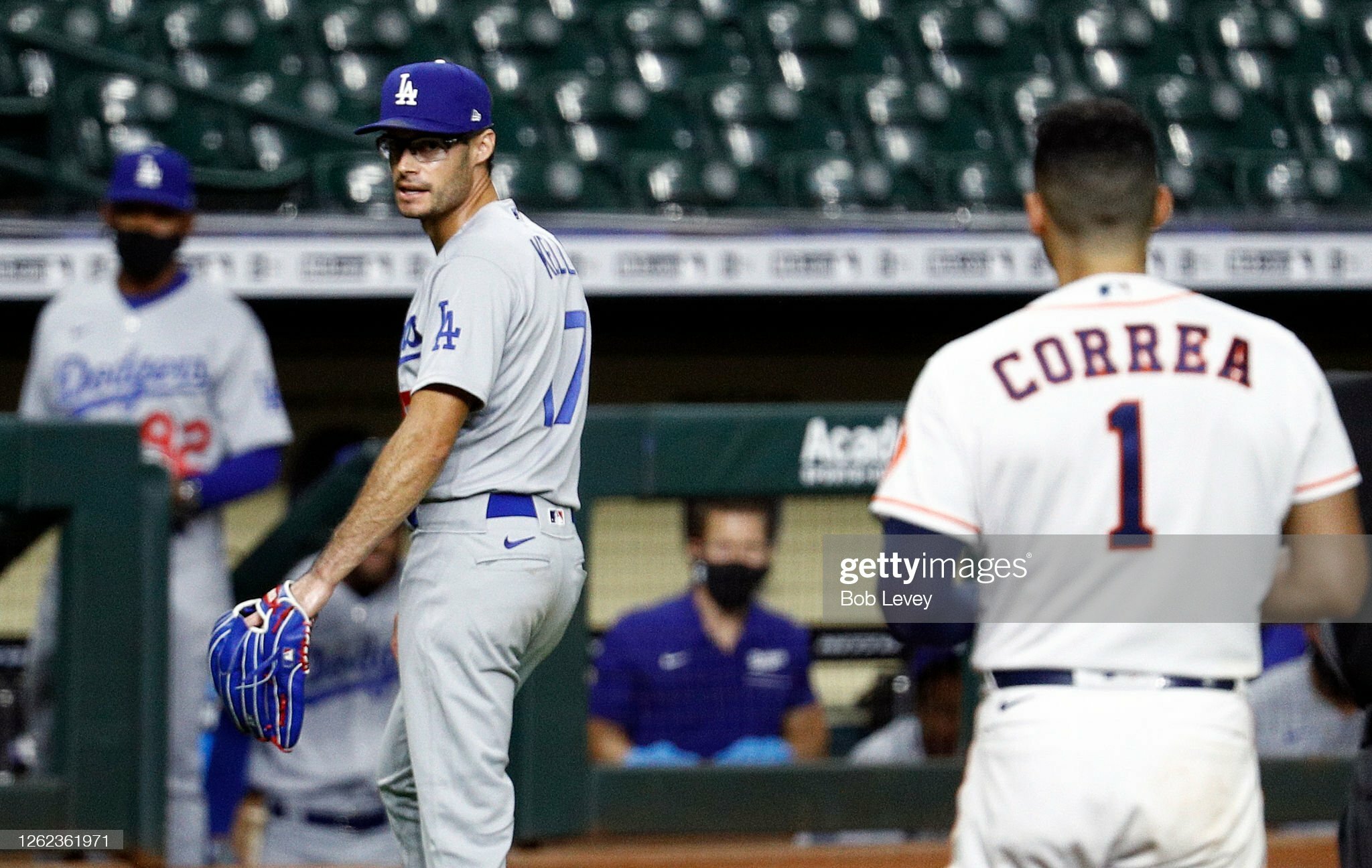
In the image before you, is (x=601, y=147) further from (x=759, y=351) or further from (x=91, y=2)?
(x=91, y=2)

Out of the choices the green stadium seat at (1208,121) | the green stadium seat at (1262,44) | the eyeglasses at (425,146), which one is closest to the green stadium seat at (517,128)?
the green stadium seat at (1208,121)

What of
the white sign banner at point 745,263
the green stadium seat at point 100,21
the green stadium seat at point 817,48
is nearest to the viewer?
the white sign banner at point 745,263

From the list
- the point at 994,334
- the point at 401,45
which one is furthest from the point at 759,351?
the point at 994,334

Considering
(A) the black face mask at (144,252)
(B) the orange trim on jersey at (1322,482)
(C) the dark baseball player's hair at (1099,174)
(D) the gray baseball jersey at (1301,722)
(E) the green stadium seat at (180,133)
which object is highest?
(E) the green stadium seat at (180,133)

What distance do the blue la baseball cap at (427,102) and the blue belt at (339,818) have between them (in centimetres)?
175

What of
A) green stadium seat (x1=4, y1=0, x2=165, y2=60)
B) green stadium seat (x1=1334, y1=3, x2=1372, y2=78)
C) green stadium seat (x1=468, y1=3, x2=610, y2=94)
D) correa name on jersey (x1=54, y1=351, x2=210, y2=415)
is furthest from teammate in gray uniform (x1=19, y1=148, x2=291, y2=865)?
green stadium seat (x1=1334, y1=3, x2=1372, y2=78)

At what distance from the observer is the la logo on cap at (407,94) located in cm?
261

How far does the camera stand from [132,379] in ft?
13.6

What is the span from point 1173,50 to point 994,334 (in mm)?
7342

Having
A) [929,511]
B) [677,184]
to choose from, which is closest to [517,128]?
[677,184]

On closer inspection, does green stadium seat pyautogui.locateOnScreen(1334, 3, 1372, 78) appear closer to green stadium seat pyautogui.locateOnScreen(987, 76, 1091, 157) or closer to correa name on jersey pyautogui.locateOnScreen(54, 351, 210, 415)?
green stadium seat pyautogui.locateOnScreen(987, 76, 1091, 157)

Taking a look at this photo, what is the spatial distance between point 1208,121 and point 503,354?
6301 millimetres

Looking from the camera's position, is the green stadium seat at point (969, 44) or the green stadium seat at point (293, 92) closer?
the green stadium seat at point (293, 92)

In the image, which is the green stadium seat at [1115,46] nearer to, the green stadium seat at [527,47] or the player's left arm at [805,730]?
the green stadium seat at [527,47]
